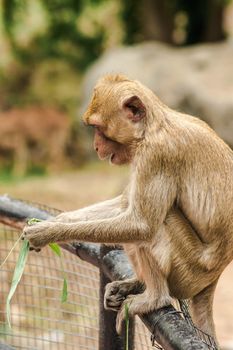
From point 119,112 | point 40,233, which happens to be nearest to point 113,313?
point 40,233

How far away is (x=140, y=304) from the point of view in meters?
3.83

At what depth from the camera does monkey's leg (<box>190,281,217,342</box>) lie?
4.16 m

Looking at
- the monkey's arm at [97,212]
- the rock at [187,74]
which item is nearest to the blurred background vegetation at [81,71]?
the rock at [187,74]

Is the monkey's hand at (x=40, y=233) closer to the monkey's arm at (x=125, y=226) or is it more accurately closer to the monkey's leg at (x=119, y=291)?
the monkey's arm at (x=125, y=226)

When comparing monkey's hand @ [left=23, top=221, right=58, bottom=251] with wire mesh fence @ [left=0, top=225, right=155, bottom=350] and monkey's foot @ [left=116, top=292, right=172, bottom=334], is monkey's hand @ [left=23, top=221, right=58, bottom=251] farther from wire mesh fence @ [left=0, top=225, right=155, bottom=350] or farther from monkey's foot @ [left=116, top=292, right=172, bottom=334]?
wire mesh fence @ [left=0, top=225, right=155, bottom=350]

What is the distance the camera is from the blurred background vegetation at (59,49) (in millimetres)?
18984

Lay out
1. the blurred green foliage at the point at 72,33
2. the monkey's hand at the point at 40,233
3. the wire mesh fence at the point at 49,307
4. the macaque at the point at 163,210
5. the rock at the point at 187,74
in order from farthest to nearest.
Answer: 1. the blurred green foliage at the point at 72,33
2. the rock at the point at 187,74
3. the wire mesh fence at the point at 49,307
4. the monkey's hand at the point at 40,233
5. the macaque at the point at 163,210

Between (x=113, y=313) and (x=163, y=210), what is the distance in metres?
0.58

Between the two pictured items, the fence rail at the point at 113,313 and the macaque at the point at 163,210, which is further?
the macaque at the point at 163,210

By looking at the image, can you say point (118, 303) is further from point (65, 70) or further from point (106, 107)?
point (65, 70)

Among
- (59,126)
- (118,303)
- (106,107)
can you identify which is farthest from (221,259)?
(59,126)

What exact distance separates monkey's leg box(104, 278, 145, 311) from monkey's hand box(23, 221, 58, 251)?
0.39 meters

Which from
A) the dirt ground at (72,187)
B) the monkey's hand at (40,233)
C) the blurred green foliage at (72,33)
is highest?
the blurred green foliage at (72,33)

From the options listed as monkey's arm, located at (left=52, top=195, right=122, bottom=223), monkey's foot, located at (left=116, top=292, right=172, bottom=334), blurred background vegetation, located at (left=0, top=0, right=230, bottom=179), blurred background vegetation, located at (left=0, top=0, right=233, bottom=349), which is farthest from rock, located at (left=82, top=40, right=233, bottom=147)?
monkey's foot, located at (left=116, top=292, right=172, bottom=334)
